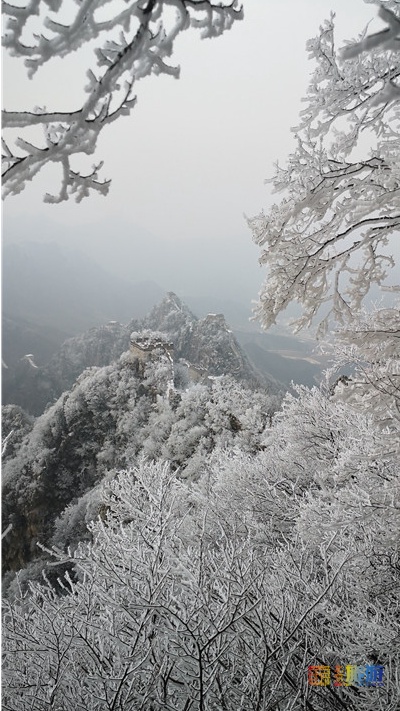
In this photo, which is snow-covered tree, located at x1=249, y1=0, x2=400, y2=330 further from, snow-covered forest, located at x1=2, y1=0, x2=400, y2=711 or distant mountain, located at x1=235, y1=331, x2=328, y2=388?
distant mountain, located at x1=235, y1=331, x2=328, y2=388

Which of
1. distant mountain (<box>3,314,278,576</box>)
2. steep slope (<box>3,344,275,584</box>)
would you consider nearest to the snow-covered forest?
distant mountain (<box>3,314,278,576</box>)

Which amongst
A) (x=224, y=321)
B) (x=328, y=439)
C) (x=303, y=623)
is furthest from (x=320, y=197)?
(x=224, y=321)

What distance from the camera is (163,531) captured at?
10.4 feet

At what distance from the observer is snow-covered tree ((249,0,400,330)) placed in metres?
2.83

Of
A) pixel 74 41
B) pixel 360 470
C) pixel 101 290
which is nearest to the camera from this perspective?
pixel 74 41

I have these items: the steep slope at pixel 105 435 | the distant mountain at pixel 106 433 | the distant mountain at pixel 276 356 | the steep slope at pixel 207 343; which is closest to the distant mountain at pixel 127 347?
the steep slope at pixel 207 343

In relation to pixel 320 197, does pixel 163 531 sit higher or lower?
lower

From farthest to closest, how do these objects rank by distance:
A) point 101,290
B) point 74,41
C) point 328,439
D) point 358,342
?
point 101,290, point 328,439, point 358,342, point 74,41

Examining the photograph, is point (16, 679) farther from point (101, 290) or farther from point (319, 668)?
point (101, 290)

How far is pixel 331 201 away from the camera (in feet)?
9.83

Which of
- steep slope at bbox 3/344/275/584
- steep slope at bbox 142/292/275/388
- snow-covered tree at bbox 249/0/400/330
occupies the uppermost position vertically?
snow-covered tree at bbox 249/0/400/330

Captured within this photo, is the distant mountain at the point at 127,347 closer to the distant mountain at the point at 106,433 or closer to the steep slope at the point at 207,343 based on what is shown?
the steep slope at the point at 207,343

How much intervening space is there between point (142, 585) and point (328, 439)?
5.25 meters

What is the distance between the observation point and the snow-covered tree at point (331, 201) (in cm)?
283
